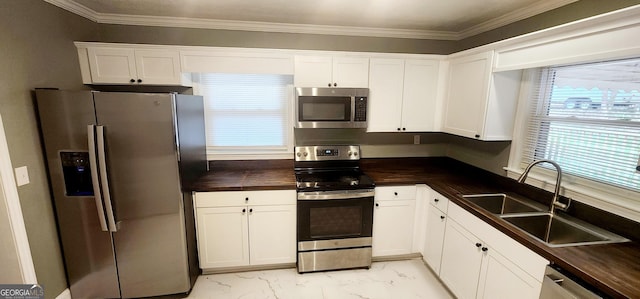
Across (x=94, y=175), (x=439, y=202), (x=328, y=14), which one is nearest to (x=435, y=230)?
(x=439, y=202)

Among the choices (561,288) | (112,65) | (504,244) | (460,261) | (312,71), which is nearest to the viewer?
(561,288)

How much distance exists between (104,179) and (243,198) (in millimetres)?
1006

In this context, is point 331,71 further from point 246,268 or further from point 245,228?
point 246,268

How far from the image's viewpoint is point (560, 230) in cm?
178

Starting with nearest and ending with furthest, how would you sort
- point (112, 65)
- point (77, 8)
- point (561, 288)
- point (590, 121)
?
point (561, 288) < point (590, 121) < point (77, 8) < point (112, 65)

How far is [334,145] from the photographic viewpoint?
288cm

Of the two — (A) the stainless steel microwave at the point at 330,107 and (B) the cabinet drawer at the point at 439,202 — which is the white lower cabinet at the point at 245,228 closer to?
(A) the stainless steel microwave at the point at 330,107

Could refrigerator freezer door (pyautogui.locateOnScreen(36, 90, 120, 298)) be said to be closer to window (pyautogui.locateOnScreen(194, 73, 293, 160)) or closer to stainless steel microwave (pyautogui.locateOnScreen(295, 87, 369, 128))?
window (pyautogui.locateOnScreen(194, 73, 293, 160))

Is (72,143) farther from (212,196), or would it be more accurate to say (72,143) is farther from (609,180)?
(609,180)

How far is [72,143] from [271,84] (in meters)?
1.70

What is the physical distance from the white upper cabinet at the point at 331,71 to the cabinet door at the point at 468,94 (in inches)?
33.9

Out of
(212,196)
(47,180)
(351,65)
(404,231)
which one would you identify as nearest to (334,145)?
(351,65)

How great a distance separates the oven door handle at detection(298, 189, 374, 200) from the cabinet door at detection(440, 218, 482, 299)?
0.74 m

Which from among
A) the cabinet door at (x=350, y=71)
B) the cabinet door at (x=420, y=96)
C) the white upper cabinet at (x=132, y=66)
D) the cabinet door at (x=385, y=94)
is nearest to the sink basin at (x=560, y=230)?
the cabinet door at (x=420, y=96)
